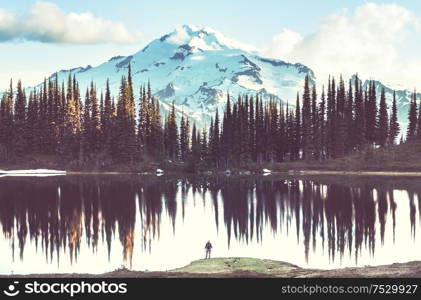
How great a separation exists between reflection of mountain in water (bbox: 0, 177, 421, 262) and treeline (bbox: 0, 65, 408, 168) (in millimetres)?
54477

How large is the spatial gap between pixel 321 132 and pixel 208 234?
334 ft

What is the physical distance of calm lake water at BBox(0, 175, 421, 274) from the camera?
37281 millimetres

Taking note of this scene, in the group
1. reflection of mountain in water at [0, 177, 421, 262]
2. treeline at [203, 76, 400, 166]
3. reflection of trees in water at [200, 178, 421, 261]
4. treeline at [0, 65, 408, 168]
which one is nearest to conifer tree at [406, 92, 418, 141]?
treeline at [0, 65, 408, 168]

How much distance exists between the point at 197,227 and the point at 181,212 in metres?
10.1

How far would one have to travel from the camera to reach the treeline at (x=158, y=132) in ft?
471

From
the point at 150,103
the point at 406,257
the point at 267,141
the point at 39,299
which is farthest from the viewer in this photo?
the point at 150,103

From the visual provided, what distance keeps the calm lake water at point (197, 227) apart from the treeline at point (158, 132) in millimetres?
59935

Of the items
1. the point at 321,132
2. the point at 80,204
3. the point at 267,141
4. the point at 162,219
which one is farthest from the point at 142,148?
the point at 162,219

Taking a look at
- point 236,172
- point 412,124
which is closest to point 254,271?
point 236,172

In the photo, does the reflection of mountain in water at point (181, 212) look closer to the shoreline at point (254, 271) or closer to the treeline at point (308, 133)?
the shoreline at point (254, 271)

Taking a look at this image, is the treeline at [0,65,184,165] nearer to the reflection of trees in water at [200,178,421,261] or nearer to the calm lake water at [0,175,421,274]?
the calm lake water at [0,175,421,274]

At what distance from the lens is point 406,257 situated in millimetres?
36938

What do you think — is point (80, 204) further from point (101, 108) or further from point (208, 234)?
point (101, 108)

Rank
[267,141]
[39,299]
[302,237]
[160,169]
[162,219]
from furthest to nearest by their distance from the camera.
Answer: [267,141]
[160,169]
[162,219]
[302,237]
[39,299]
